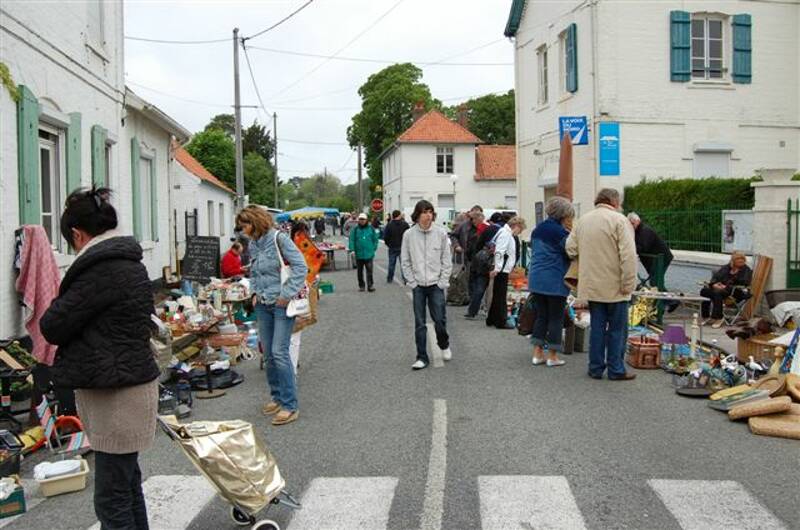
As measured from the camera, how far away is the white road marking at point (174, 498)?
4.61m

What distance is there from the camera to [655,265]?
477 inches

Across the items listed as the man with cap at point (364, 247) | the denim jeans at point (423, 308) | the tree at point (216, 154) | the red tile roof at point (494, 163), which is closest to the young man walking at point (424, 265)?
the denim jeans at point (423, 308)

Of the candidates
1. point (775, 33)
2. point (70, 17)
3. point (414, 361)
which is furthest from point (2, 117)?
point (775, 33)

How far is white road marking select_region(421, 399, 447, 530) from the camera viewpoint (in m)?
4.53

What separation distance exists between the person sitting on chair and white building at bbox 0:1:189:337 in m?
8.64

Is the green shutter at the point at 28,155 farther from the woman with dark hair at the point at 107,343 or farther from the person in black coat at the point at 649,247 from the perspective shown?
the person in black coat at the point at 649,247

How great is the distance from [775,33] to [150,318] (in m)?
21.1

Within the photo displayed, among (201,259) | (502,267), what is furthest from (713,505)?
(201,259)

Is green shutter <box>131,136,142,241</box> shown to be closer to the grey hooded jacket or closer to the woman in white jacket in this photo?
the woman in white jacket

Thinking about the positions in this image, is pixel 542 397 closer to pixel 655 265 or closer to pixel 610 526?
pixel 610 526

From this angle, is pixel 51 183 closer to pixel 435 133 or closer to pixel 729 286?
pixel 729 286

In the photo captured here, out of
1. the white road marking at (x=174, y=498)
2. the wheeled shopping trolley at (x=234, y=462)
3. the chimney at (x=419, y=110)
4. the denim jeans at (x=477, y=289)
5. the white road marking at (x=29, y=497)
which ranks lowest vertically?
the white road marking at (x=29, y=497)

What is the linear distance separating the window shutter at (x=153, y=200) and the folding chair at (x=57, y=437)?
31.2 feet

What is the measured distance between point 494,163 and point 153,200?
128 ft
